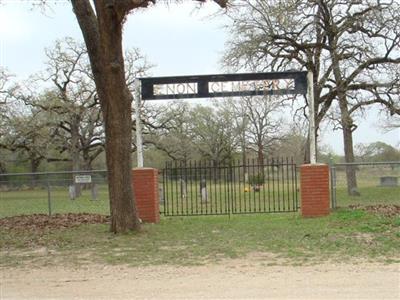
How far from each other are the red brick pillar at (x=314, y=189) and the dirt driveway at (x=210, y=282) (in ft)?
19.5

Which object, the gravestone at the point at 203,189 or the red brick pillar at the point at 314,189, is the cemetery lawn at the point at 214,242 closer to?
the red brick pillar at the point at 314,189

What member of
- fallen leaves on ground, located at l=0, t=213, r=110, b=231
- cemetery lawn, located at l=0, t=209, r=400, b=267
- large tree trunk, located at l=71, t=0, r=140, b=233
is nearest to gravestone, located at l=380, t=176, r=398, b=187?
cemetery lawn, located at l=0, t=209, r=400, b=267

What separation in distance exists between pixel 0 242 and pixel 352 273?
750cm

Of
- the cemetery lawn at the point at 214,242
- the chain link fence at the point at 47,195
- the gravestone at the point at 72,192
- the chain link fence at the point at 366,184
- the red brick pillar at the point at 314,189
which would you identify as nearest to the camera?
the cemetery lawn at the point at 214,242

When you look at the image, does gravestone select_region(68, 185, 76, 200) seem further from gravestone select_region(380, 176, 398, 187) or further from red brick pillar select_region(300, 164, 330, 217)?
gravestone select_region(380, 176, 398, 187)

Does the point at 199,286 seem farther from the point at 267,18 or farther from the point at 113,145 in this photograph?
the point at 267,18

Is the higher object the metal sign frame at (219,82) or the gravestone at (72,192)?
the metal sign frame at (219,82)

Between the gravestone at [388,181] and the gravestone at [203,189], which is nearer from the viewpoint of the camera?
the gravestone at [203,189]

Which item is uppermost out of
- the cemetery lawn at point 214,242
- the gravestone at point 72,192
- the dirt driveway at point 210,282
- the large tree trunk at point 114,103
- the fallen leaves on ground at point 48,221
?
the large tree trunk at point 114,103

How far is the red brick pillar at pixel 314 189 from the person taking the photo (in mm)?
14289

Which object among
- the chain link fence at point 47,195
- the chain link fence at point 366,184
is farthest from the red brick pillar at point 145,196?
the chain link fence at point 47,195

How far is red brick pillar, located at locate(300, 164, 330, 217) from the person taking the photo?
14.3 metres

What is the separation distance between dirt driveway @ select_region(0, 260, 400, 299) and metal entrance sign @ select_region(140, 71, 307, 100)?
23.1ft

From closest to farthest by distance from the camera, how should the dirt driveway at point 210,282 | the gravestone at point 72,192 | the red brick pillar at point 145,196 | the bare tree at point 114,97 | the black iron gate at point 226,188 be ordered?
the dirt driveway at point 210,282, the bare tree at point 114,97, the red brick pillar at point 145,196, the black iron gate at point 226,188, the gravestone at point 72,192
